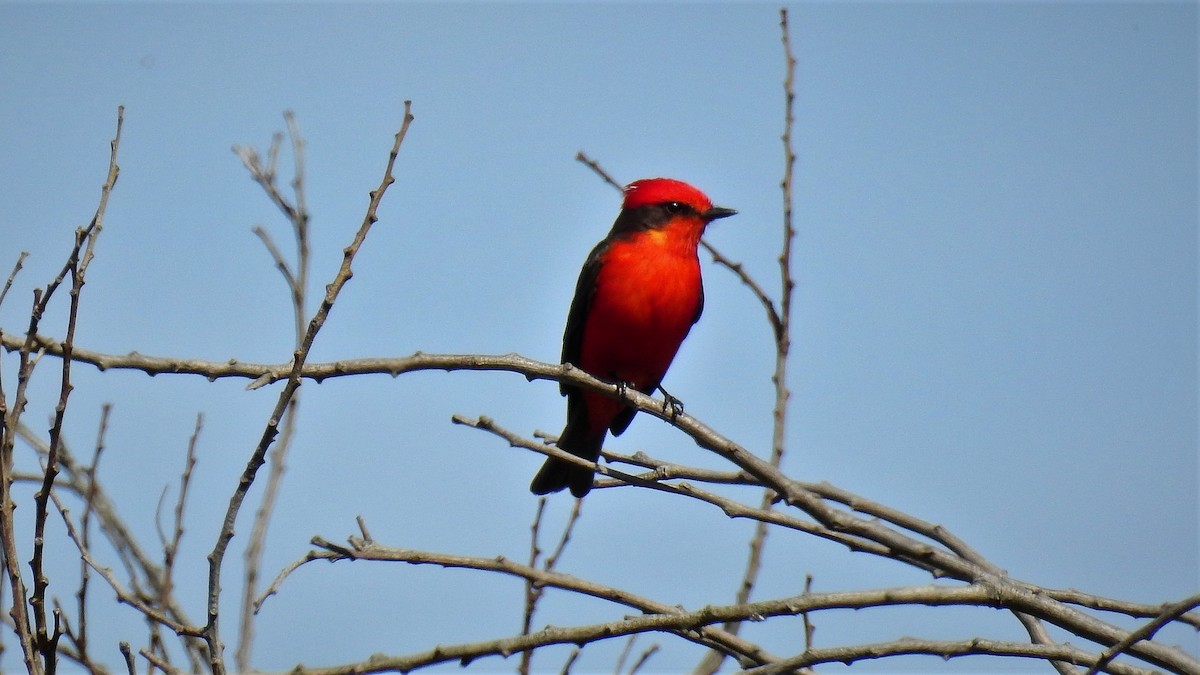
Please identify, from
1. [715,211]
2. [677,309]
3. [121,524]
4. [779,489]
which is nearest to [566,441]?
[677,309]

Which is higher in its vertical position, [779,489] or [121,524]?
[121,524]

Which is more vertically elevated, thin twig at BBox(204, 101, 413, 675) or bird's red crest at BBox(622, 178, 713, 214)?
bird's red crest at BBox(622, 178, 713, 214)

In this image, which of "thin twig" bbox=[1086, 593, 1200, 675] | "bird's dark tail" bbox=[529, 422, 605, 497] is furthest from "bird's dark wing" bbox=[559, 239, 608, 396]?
"thin twig" bbox=[1086, 593, 1200, 675]

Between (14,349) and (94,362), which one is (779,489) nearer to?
(94,362)

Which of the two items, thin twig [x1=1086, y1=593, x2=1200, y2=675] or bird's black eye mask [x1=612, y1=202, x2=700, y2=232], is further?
bird's black eye mask [x1=612, y1=202, x2=700, y2=232]

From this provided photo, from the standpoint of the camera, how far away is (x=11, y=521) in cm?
234

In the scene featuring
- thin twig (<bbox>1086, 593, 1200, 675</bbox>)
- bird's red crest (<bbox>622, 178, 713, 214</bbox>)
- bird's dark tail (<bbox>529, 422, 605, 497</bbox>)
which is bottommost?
thin twig (<bbox>1086, 593, 1200, 675</bbox>)

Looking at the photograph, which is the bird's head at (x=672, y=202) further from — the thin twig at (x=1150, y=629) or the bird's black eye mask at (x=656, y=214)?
the thin twig at (x=1150, y=629)

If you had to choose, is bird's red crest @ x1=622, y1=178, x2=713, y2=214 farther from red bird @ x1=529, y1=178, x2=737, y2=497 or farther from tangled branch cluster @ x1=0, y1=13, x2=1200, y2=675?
tangled branch cluster @ x1=0, y1=13, x2=1200, y2=675

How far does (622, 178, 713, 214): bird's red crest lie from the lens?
632 cm

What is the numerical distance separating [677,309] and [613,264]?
41 cm

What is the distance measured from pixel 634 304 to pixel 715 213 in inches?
32.6

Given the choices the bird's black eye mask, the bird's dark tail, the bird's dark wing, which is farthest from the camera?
the bird's black eye mask

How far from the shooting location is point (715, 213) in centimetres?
629
